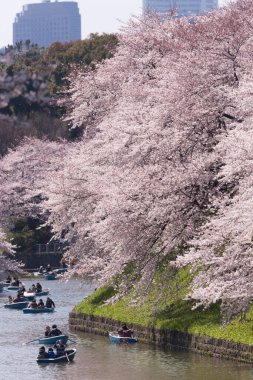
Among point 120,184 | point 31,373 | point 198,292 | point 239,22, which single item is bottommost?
point 31,373

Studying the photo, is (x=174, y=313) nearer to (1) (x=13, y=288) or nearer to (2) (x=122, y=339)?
(2) (x=122, y=339)

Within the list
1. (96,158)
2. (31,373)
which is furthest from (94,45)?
(31,373)

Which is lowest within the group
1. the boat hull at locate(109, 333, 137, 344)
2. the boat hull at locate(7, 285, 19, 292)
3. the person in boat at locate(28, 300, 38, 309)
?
the boat hull at locate(7, 285, 19, 292)

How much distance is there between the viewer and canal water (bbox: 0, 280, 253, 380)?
28.8 meters

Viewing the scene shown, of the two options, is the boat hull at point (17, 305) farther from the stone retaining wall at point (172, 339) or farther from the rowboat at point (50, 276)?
the rowboat at point (50, 276)

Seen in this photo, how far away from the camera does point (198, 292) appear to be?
87.2ft

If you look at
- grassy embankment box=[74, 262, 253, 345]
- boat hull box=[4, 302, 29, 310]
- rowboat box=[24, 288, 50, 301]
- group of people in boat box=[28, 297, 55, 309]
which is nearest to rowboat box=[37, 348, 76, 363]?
grassy embankment box=[74, 262, 253, 345]

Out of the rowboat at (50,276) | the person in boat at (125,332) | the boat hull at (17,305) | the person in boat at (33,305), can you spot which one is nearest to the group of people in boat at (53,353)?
the person in boat at (125,332)

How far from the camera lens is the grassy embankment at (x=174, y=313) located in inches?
1198

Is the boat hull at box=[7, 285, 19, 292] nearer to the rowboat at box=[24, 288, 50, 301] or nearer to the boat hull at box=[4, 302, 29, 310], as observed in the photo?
the rowboat at box=[24, 288, 50, 301]

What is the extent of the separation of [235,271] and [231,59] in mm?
10209

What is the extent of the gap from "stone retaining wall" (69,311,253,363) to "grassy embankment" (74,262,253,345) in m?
0.18

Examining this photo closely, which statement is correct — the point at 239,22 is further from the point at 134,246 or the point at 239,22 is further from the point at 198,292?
the point at 198,292

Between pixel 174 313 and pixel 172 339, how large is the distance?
4.64 feet
